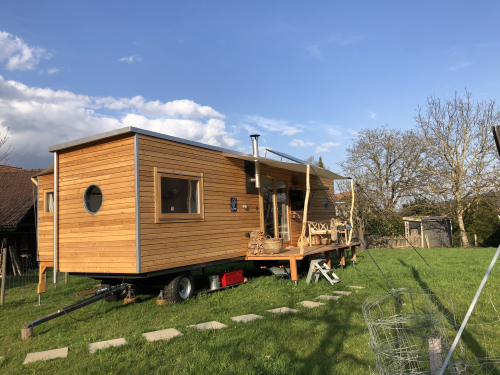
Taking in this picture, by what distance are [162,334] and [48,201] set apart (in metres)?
5.53

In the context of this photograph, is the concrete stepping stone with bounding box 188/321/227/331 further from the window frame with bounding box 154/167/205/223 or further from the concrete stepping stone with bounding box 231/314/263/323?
the window frame with bounding box 154/167/205/223

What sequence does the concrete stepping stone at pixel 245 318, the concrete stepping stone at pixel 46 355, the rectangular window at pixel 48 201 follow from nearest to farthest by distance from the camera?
the concrete stepping stone at pixel 46 355, the concrete stepping stone at pixel 245 318, the rectangular window at pixel 48 201

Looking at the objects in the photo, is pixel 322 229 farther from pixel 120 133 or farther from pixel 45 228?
pixel 45 228

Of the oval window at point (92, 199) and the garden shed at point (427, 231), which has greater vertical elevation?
the oval window at point (92, 199)

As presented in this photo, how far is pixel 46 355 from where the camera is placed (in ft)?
13.1

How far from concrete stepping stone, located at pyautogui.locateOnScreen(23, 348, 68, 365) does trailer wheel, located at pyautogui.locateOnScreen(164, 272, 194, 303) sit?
2591mm

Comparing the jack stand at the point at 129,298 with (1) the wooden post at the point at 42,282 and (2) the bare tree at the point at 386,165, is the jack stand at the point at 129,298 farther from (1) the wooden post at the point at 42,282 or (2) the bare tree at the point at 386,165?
(2) the bare tree at the point at 386,165

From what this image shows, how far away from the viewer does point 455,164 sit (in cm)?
1909

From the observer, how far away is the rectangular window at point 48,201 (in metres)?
8.32

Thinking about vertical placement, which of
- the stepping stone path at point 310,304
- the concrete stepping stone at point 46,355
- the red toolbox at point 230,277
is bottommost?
the stepping stone path at point 310,304

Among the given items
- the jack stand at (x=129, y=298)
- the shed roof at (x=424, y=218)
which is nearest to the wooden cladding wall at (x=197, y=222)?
the jack stand at (x=129, y=298)

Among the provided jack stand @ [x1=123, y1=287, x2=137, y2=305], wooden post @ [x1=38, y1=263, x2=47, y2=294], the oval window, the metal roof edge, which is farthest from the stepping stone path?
wooden post @ [x1=38, y1=263, x2=47, y2=294]

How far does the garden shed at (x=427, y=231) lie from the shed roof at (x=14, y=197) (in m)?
18.3

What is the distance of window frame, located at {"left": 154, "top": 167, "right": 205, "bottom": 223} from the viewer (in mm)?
6543
